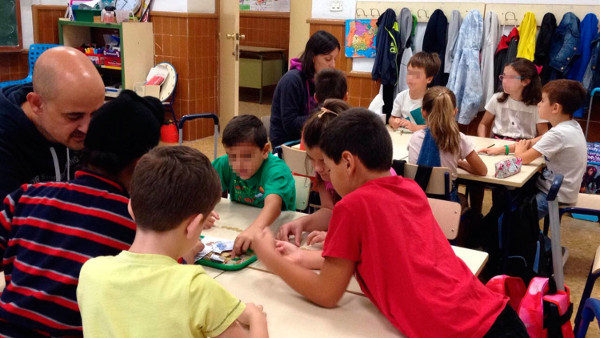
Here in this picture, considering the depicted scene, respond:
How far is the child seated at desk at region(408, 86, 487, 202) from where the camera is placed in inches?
116

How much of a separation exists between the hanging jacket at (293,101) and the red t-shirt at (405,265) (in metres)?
2.04

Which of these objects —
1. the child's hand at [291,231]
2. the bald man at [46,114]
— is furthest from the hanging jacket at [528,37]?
the bald man at [46,114]

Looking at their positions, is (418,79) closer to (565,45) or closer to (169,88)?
(565,45)

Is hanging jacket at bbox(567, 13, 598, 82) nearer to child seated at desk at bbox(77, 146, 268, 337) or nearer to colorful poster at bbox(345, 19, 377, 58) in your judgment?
colorful poster at bbox(345, 19, 377, 58)

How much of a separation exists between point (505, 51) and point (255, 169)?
3.76m

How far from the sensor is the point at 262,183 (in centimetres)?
234

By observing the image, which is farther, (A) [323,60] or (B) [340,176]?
(A) [323,60]

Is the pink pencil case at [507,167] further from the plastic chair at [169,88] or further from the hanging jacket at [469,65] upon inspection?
the plastic chair at [169,88]

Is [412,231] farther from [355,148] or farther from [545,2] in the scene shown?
[545,2]

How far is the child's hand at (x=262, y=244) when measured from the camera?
165cm

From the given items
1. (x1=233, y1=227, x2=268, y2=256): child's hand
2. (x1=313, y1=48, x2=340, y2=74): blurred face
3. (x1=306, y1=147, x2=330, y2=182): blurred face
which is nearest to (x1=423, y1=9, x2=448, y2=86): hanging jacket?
(x1=313, y1=48, x2=340, y2=74): blurred face

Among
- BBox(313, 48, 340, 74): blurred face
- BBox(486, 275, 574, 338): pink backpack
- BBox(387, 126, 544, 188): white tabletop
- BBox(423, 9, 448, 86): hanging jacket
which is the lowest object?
BBox(486, 275, 574, 338): pink backpack

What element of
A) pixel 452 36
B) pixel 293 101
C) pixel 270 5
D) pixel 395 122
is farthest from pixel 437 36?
pixel 270 5

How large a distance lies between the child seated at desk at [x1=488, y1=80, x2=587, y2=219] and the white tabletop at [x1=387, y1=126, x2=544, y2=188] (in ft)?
0.31
